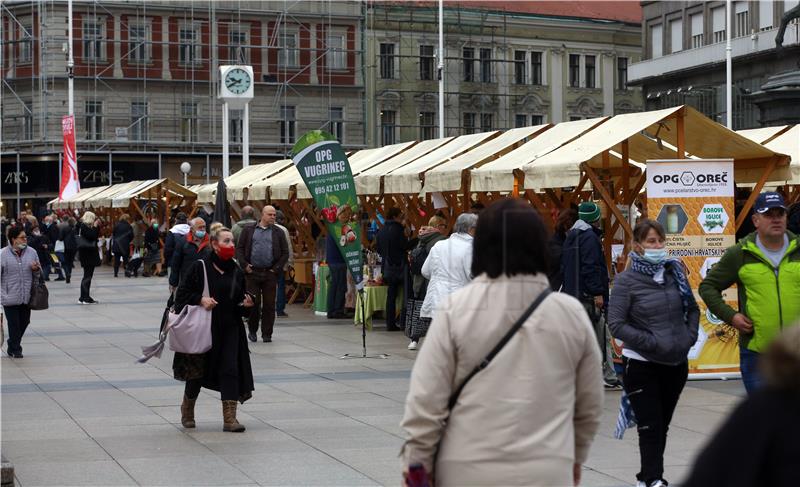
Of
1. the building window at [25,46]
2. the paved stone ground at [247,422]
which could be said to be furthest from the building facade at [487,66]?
the paved stone ground at [247,422]

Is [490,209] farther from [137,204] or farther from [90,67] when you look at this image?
[90,67]

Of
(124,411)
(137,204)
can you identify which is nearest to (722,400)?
(124,411)

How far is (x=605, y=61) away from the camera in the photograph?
7706 cm

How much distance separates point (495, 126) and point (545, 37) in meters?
5.84

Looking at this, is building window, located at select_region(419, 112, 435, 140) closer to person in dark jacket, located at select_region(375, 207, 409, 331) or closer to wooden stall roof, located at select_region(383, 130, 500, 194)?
wooden stall roof, located at select_region(383, 130, 500, 194)

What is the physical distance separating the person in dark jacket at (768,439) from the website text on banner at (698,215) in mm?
11021

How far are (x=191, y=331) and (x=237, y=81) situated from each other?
870 inches

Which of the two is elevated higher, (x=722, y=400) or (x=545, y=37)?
(x=545, y=37)

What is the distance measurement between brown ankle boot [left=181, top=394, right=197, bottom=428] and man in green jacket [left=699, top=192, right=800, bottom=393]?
444 cm

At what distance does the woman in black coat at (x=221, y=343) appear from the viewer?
1048cm

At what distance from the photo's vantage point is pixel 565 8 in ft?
250

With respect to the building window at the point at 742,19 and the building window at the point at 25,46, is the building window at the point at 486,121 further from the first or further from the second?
the building window at the point at 25,46

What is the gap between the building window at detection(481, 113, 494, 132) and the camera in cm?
7300

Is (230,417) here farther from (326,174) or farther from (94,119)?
(94,119)
